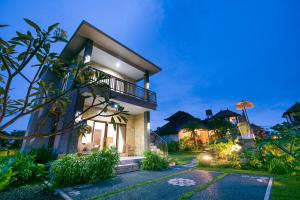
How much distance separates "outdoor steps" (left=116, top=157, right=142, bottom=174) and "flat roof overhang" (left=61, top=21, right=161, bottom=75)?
646 cm

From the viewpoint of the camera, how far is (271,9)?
56.9 m

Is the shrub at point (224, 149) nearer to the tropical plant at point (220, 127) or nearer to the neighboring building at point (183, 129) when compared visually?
the tropical plant at point (220, 127)

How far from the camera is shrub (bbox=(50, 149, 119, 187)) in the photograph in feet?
16.0

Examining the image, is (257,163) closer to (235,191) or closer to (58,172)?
(235,191)

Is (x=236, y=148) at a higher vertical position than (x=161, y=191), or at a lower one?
higher

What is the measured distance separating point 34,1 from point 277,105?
136 m

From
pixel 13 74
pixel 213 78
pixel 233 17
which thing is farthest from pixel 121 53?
pixel 213 78

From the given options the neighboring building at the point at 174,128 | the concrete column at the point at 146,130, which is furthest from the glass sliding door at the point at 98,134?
the neighboring building at the point at 174,128

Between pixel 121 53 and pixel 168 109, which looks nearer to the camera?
pixel 121 53

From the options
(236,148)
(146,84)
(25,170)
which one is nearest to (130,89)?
(146,84)

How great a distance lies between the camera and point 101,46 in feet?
28.6

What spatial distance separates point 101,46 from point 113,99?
3458 millimetres

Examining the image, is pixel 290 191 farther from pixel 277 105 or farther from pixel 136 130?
pixel 277 105

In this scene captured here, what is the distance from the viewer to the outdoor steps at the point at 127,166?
6.96 meters
